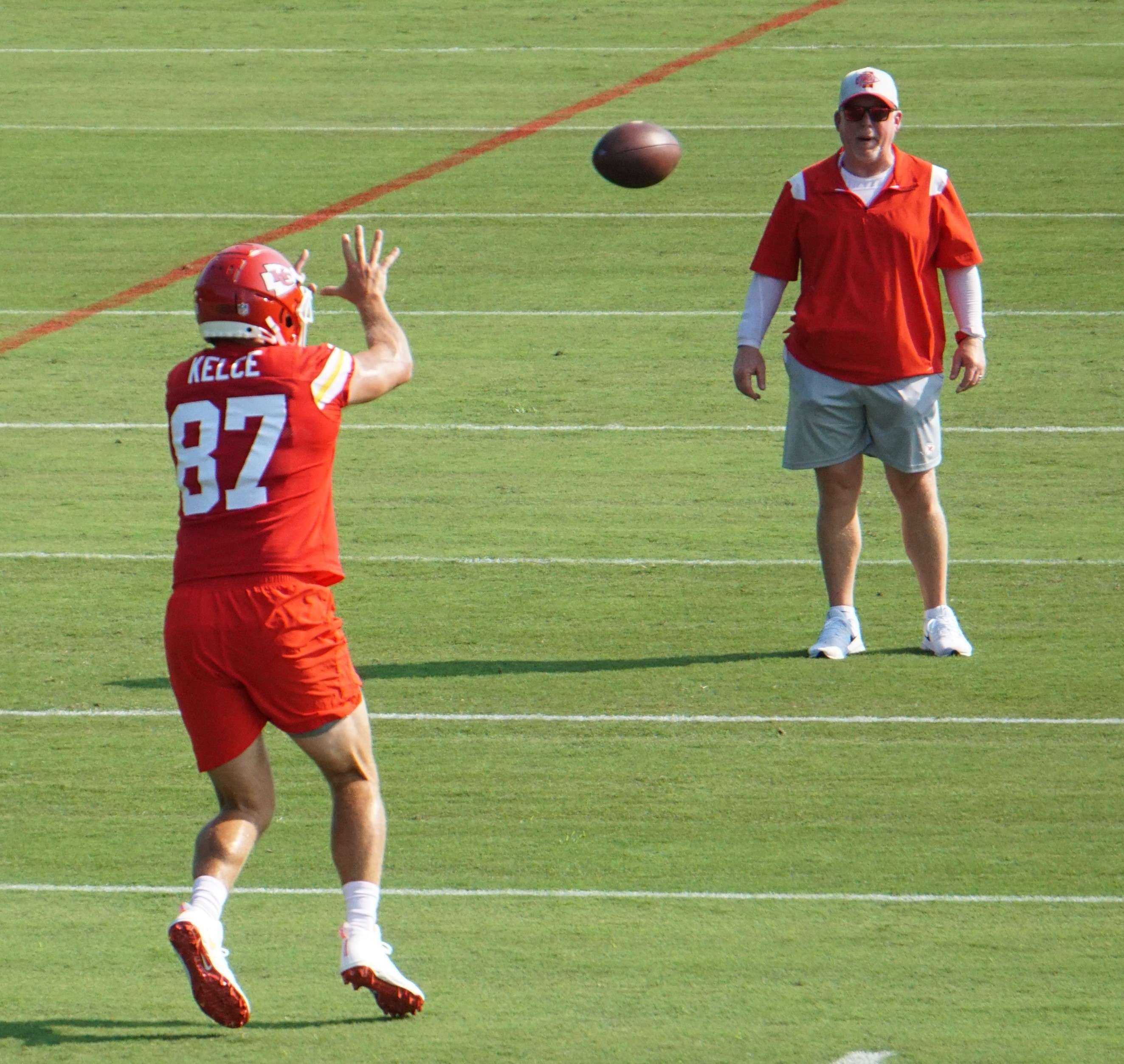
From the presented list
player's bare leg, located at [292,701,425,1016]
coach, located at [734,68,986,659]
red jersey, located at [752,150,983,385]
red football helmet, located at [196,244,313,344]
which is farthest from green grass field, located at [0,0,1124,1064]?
red football helmet, located at [196,244,313,344]

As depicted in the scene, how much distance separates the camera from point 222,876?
4715 mm

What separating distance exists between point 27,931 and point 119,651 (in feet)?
8.49

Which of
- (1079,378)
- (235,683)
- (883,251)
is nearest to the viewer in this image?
(235,683)

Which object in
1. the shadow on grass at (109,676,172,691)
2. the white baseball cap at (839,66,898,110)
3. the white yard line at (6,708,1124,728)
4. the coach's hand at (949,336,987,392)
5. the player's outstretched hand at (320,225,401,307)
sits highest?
the white baseball cap at (839,66,898,110)

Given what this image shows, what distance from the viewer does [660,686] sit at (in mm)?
7512

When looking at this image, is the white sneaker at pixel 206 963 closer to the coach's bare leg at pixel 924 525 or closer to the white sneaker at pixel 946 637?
the coach's bare leg at pixel 924 525

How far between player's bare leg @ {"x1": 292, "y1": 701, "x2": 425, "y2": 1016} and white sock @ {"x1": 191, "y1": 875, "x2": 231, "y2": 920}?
283mm

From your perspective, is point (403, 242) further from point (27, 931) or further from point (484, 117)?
point (27, 931)

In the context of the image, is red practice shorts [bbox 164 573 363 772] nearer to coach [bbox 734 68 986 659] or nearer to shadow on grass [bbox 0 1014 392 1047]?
shadow on grass [bbox 0 1014 392 1047]

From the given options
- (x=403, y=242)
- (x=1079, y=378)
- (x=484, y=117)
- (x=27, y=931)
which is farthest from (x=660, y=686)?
(x=484, y=117)

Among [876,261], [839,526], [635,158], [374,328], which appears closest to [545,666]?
[839,526]

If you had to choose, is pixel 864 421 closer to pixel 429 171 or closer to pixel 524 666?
pixel 524 666

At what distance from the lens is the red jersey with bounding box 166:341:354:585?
4.75m

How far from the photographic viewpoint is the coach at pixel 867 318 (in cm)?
733
